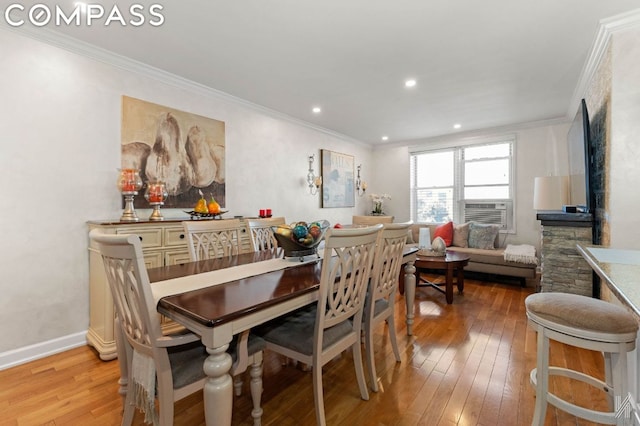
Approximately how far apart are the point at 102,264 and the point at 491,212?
5731mm

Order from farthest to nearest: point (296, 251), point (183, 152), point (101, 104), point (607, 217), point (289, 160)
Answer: point (289, 160)
point (183, 152)
point (101, 104)
point (607, 217)
point (296, 251)

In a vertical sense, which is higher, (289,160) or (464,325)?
(289,160)

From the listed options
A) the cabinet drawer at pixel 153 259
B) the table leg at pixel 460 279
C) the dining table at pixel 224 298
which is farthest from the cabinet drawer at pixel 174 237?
the table leg at pixel 460 279

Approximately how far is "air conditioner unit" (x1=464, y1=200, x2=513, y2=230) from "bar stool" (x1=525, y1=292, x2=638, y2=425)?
406cm

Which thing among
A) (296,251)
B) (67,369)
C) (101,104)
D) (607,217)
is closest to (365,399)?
(296,251)

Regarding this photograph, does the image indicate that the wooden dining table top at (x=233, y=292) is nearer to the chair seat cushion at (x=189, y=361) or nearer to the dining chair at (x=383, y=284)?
the chair seat cushion at (x=189, y=361)

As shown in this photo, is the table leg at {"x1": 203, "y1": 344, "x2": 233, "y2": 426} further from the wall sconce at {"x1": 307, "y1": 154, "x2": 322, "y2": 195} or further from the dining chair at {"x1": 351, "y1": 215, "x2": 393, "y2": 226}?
the dining chair at {"x1": 351, "y1": 215, "x2": 393, "y2": 226}

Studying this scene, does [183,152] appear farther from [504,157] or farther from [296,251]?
[504,157]

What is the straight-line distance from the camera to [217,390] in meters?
1.09

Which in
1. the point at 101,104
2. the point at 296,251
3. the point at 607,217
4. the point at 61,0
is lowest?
the point at 296,251

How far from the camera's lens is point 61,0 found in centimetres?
197

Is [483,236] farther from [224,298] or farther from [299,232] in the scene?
[224,298]

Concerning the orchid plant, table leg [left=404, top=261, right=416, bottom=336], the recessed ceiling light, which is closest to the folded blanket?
table leg [left=404, top=261, right=416, bottom=336]

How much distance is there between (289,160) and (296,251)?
2.69 meters
